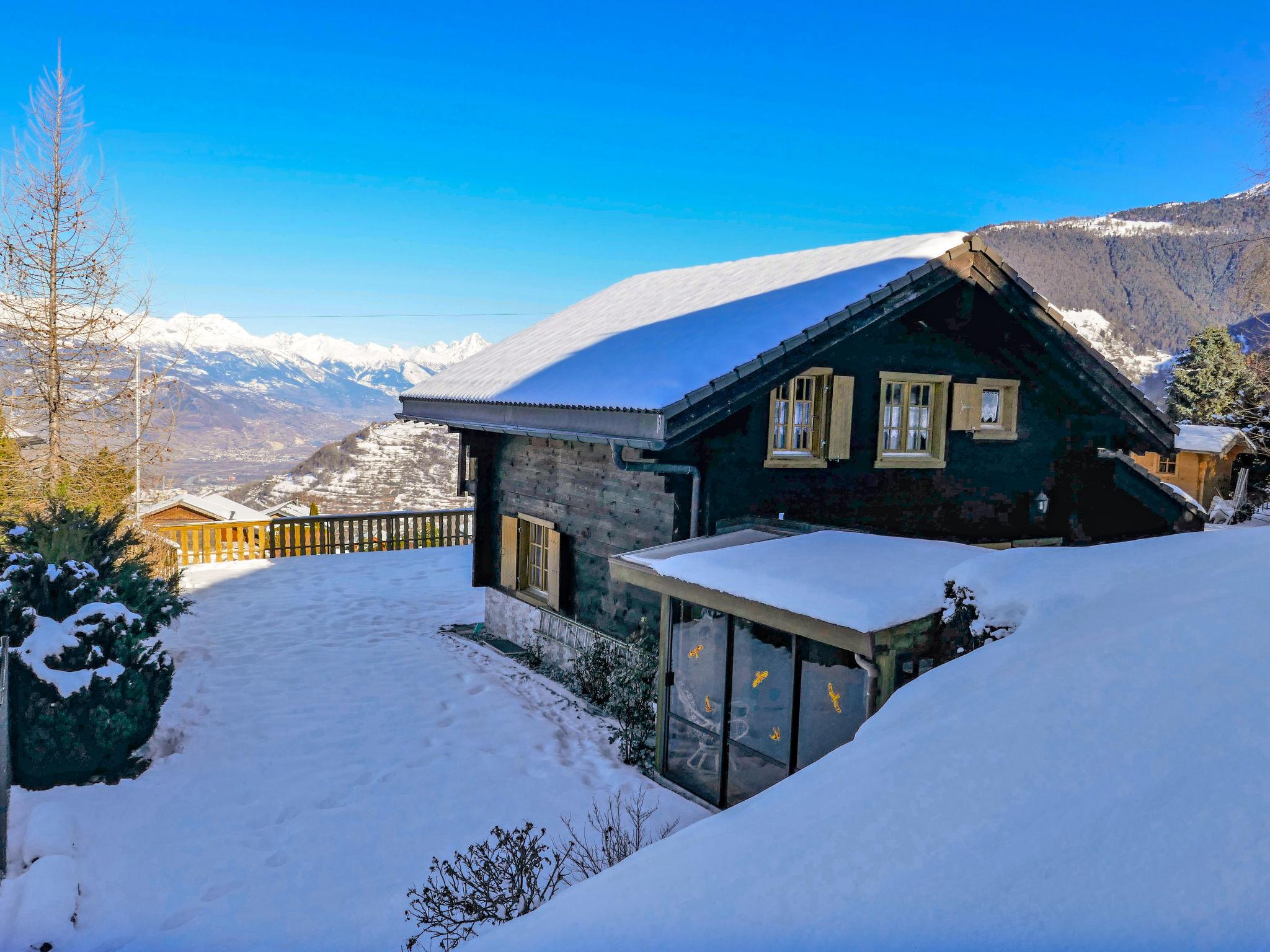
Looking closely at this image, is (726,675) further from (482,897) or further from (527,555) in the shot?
(527,555)

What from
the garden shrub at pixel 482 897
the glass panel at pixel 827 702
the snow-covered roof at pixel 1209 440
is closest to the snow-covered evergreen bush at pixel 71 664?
the garden shrub at pixel 482 897

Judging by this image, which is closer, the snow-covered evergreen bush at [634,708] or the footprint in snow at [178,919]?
the footprint in snow at [178,919]

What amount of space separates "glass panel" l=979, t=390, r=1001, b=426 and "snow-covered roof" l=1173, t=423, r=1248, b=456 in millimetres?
23037

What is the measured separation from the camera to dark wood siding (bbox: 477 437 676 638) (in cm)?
884

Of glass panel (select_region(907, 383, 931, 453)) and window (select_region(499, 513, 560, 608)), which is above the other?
glass panel (select_region(907, 383, 931, 453))

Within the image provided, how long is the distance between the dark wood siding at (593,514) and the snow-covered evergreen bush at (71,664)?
4.46 meters

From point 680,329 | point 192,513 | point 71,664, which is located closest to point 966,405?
point 680,329

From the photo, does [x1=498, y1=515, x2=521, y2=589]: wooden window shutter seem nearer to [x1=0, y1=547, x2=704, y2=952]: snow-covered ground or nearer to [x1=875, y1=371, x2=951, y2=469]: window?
[x1=0, y1=547, x2=704, y2=952]: snow-covered ground

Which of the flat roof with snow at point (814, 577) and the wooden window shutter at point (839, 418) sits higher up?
the wooden window shutter at point (839, 418)

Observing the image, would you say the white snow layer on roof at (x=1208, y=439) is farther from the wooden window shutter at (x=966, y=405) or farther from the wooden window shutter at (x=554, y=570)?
the wooden window shutter at (x=554, y=570)

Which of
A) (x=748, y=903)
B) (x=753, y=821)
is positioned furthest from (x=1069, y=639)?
(x=748, y=903)

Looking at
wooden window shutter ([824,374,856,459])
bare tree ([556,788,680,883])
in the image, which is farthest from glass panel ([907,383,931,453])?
bare tree ([556,788,680,883])

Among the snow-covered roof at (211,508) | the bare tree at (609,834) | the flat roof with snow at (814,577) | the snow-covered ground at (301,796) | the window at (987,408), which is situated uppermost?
the window at (987,408)

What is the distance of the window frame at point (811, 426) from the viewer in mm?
8961
